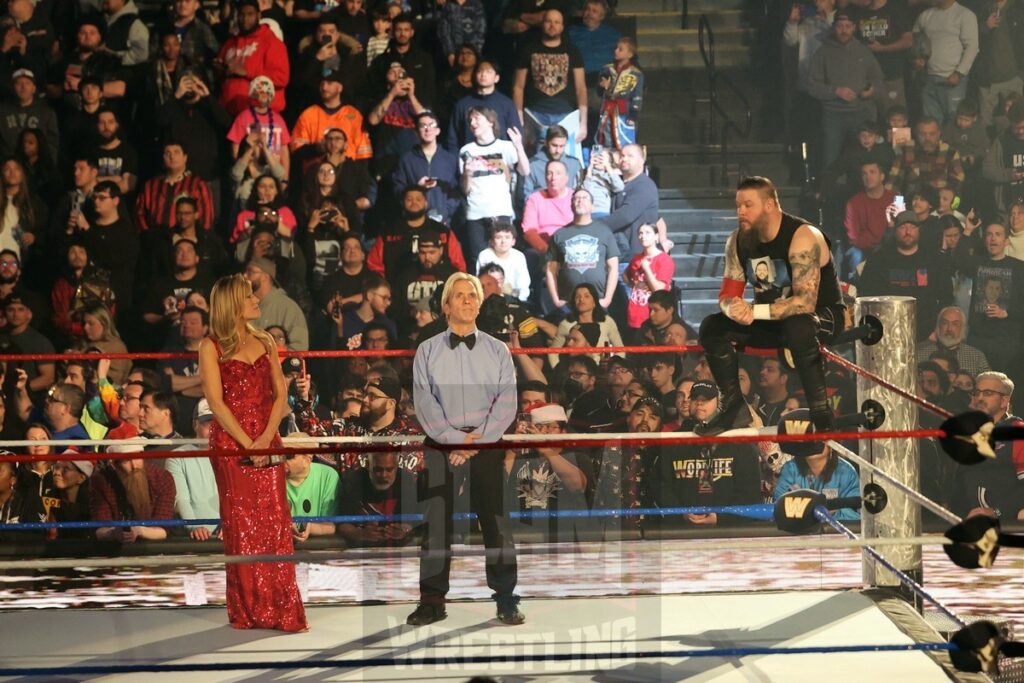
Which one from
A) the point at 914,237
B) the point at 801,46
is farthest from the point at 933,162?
the point at 801,46

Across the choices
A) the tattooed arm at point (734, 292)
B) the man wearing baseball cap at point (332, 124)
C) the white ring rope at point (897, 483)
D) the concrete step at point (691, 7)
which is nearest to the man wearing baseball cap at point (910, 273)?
the concrete step at point (691, 7)

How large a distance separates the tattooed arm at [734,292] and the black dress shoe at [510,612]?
98 centimetres

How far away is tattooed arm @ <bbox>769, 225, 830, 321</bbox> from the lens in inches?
152

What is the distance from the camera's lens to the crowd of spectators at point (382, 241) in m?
6.31

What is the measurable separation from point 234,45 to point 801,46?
3057 millimetres

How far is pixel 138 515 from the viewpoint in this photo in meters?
6.16

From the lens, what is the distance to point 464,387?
4.04 m

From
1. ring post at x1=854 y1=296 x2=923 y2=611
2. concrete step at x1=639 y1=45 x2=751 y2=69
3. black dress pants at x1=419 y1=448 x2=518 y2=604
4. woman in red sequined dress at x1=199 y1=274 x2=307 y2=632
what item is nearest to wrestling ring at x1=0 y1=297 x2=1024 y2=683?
ring post at x1=854 y1=296 x2=923 y2=611

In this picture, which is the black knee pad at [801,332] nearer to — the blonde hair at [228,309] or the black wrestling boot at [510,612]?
the black wrestling boot at [510,612]

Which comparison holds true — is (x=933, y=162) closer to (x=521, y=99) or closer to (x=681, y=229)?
(x=681, y=229)

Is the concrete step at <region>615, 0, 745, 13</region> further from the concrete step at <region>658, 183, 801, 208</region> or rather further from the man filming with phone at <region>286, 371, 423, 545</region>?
the man filming with phone at <region>286, 371, 423, 545</region>

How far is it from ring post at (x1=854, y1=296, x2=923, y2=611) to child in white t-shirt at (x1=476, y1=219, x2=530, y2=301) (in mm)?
3008

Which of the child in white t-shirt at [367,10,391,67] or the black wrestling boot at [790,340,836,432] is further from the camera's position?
the child in white t-shirt at [367,10,391,67]

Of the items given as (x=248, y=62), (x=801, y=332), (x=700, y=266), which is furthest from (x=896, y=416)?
(x=248, y=62)
